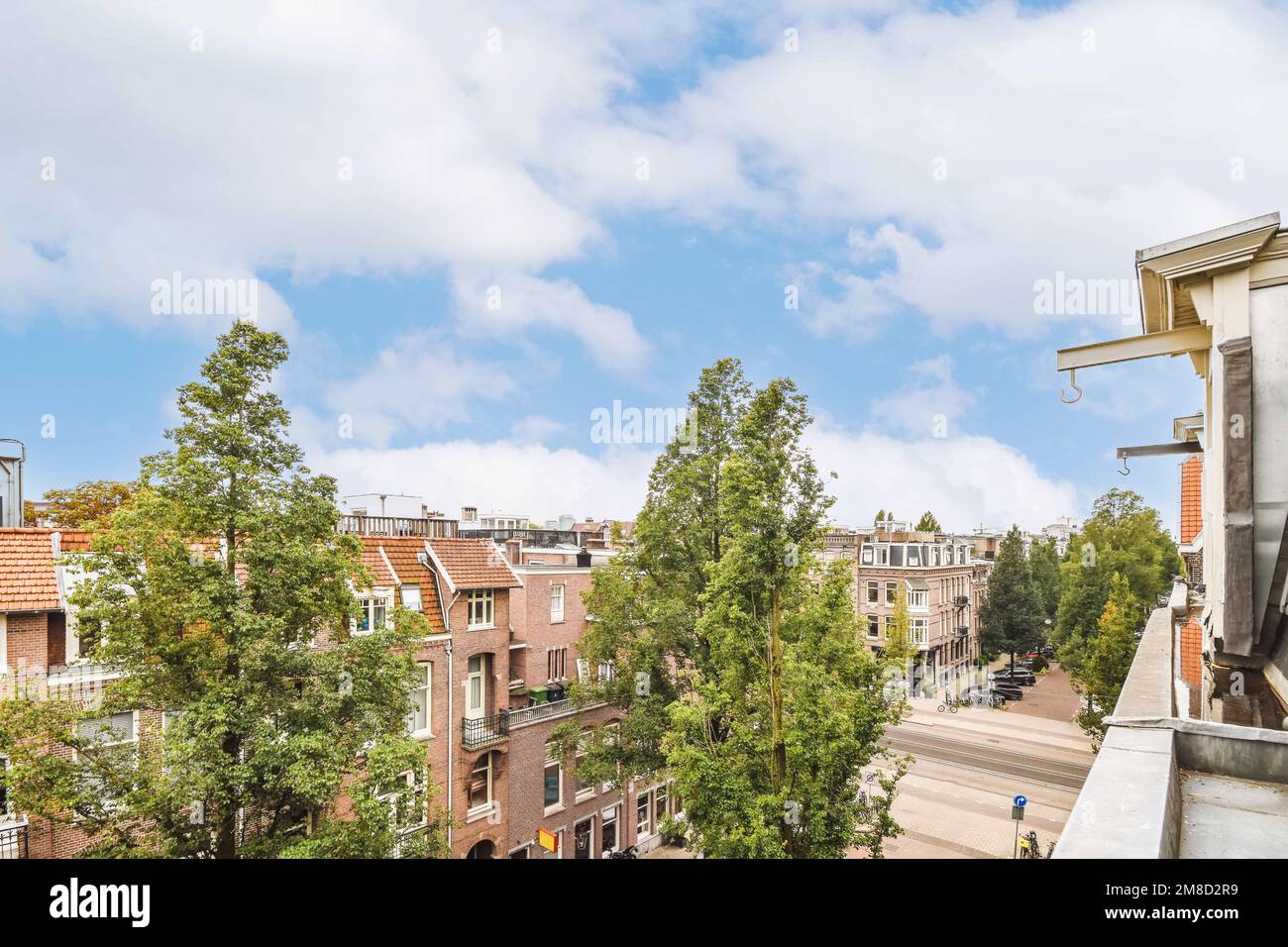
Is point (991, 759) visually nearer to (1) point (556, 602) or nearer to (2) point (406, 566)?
(1) point (556, 602)

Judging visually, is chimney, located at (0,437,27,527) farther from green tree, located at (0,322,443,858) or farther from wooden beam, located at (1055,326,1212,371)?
wooden beam, located at (1055,326,1212,371)

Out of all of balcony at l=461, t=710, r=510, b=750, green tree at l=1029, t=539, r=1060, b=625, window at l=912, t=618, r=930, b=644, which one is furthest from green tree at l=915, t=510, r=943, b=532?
balcony at l=461, t=710, r=510, b=750

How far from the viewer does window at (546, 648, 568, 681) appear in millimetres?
25170

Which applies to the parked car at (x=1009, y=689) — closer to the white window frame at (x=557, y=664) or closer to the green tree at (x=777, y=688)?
the white window frame at (x=557, y=664)

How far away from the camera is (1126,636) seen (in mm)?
29766

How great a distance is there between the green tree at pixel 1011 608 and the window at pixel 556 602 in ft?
135

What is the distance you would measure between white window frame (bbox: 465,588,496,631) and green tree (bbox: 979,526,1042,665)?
44986mm

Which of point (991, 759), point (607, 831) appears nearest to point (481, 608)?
point (607, 831)

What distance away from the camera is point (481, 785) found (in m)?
21.8

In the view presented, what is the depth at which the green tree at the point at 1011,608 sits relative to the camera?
5125cm

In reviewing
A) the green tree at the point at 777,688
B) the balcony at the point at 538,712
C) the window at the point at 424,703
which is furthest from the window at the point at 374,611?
the green tree at the point at 777,688
